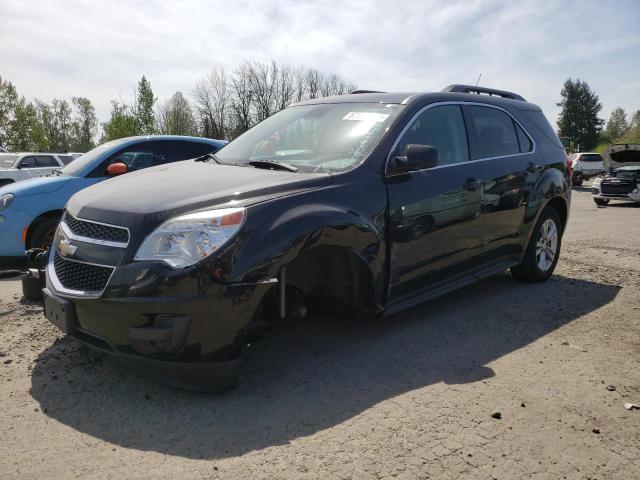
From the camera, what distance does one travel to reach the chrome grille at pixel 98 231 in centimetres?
288

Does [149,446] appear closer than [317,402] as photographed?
Yes

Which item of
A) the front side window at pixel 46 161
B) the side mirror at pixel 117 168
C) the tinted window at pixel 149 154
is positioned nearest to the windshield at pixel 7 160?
the front side window at pixel 46 161

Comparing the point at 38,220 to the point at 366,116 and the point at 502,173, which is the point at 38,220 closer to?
the point at 366,116

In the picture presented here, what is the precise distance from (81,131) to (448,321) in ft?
261

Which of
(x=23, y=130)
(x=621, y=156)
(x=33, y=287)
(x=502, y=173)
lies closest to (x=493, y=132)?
(x=502, y=173)

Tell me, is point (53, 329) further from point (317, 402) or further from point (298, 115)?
point (298, 115)

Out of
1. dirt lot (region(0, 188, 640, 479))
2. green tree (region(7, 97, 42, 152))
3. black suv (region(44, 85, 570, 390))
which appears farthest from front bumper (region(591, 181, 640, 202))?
green tree (region(7, 97, 42, 152))

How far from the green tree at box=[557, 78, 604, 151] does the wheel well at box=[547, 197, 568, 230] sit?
71164 millimetres

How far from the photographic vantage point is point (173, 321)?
8.95ft

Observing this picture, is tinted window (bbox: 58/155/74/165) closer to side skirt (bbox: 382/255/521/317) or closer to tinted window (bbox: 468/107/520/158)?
tinted window (bbox: 468/107/520/158)

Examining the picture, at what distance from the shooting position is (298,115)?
14.8 feet

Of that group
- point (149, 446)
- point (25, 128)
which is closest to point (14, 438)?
point (149, 446)

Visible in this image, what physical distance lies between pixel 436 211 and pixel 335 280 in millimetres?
992

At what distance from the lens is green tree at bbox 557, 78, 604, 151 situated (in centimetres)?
6962
